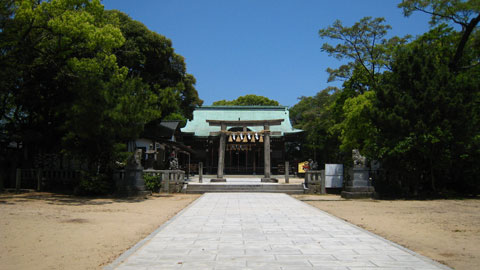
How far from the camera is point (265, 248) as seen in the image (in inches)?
225

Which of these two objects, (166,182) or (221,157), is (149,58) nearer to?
(221,157)

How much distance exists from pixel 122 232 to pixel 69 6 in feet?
35.4

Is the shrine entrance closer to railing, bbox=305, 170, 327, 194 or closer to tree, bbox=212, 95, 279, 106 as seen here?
railing, bbox=305, 170, 327, 194

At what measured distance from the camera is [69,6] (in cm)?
1414

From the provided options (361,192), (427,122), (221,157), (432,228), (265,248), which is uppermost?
(427,122)

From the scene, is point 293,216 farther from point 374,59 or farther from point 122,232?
point 374,59

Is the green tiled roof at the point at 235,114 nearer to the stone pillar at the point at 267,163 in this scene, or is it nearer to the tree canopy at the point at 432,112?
the stone pillar at the point at 267,163

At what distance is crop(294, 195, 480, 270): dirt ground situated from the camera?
224 inches

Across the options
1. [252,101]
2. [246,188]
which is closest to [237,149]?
[246,188]

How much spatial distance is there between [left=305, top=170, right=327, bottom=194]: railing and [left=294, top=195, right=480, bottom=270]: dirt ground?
5.44 meters

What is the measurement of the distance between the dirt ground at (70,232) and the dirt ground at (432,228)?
5.06 m

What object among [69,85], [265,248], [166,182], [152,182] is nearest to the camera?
[265,248]

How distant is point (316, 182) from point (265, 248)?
1299 centimetres

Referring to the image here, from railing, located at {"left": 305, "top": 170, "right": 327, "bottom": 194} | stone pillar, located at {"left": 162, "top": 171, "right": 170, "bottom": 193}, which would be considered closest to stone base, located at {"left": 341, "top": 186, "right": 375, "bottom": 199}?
railing, located at {"left": 305, "top": 170, "right": 327, "bottom": 194}
